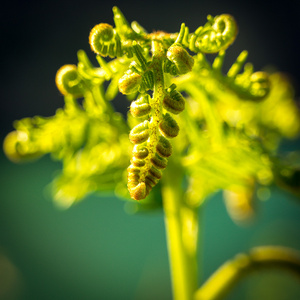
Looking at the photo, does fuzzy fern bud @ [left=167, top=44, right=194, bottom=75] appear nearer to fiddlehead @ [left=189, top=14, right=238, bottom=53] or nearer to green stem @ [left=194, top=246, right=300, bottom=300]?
fiddlehead @ [left=189, top=14, right=238, bottom=53]

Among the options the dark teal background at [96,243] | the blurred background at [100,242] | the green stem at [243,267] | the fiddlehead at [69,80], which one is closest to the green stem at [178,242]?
the green stem at [243,267]

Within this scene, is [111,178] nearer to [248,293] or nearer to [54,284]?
[248,293]

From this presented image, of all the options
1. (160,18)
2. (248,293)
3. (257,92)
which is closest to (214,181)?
(257,92)

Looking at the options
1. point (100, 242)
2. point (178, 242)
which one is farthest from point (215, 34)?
point (100, 242)

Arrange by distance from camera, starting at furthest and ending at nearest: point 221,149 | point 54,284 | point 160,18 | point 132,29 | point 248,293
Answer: point 160,18 < point 54,284 < point 248,293 < point 221,149 < point 132,29

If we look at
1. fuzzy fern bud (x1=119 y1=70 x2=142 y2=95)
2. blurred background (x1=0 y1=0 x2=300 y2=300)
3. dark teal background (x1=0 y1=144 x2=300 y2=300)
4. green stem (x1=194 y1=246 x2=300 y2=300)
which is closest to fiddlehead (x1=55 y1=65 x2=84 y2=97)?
fuzzy fern bud (x1=119 y1=70 x2=142 y2=95)

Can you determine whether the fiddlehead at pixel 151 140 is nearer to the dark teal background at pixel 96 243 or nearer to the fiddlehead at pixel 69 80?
the fiddlehead at pixel 69 80
